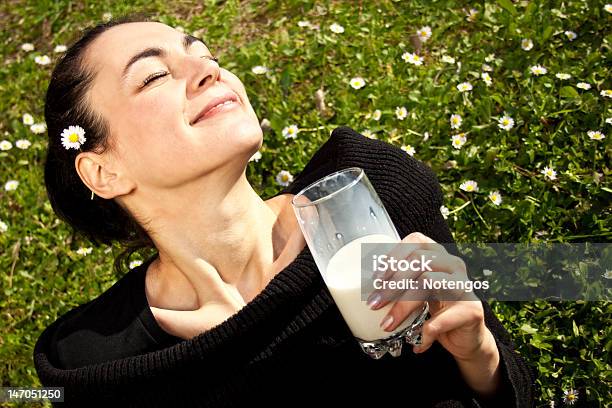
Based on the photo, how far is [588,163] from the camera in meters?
3.90

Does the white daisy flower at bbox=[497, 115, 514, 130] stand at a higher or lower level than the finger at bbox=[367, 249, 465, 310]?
lower

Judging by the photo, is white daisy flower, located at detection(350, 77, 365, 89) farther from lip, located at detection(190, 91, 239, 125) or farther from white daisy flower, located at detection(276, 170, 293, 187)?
lip, located at detection(190, 91, 239, 125)

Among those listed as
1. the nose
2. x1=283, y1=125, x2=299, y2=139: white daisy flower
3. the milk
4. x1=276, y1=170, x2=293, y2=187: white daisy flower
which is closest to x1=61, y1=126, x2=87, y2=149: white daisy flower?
the nose

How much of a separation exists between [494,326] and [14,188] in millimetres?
3214

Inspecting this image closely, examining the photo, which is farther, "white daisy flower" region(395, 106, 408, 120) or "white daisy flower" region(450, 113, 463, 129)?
"white daisy flower" region(395, 106, 408, 120)

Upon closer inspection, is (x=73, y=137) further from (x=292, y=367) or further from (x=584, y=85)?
(x=584, y=85)

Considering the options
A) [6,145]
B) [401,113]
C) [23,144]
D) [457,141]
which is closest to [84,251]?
[23,144]

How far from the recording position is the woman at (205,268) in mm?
2791

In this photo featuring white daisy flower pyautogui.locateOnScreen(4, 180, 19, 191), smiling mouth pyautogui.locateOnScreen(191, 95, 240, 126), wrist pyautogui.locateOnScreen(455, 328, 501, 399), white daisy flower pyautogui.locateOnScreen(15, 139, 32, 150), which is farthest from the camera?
white daisy flower pyautogui.locateOnScreen(15, 139, 32, 150)

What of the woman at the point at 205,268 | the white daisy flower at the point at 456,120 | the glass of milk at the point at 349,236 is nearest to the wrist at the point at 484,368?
the woman at the point at 205,268

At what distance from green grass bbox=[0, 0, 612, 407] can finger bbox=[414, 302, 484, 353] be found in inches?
45.9

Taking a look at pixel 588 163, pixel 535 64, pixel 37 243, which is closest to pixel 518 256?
pixel 588 163

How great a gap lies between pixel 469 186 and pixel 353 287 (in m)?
1.95

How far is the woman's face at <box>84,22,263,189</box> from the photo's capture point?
2723 millimetres
